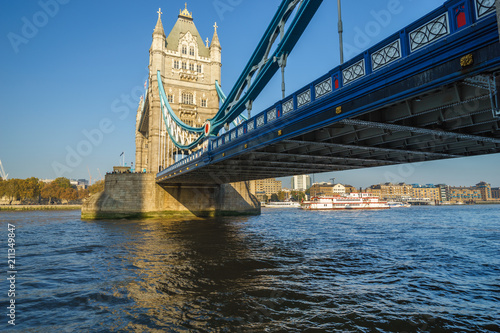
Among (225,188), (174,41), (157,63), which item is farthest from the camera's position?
(174,41)

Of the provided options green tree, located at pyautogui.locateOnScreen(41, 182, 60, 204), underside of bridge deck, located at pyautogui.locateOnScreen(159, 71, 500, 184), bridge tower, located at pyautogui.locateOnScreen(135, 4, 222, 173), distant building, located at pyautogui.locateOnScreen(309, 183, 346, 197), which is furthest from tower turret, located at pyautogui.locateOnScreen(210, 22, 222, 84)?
distant building, located at pyautogui.locateOnScreen(309, 183, 346, 197)

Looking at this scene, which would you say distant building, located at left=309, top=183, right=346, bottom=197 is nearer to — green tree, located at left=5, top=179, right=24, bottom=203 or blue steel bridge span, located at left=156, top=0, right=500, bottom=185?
green tree, located at left=5, top=179, right=24, bottom=203

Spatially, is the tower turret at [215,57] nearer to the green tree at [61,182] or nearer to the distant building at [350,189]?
the green tree at [61,182]

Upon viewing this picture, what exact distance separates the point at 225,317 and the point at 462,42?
7701mm

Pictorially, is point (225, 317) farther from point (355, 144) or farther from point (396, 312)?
point (355, 144)

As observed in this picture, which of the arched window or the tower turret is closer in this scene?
the arched window

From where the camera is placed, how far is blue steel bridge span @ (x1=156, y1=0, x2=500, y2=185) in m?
5.82

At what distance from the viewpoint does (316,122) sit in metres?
11.0

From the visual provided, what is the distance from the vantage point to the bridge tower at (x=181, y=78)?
5075 cm

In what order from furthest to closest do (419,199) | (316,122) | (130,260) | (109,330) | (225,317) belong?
1. (419,199)
2. (130,260)
3. (316,122)
4. (225,317)
5. (109,330)

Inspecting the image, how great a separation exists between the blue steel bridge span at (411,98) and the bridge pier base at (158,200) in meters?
26.8

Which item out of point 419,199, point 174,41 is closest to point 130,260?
point 174,41

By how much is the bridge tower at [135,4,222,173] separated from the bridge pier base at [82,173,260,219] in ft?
→ 26.6

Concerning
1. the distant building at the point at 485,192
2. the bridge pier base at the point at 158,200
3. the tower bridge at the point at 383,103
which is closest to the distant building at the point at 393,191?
the distant building at the point at 485,192
